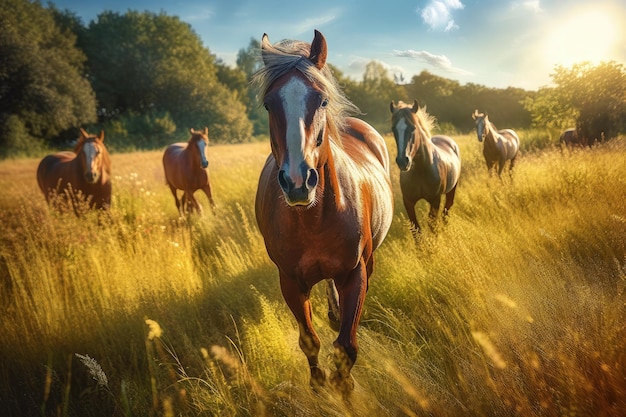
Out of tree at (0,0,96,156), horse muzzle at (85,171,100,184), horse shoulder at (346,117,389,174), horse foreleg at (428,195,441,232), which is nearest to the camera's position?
horse shoulder at (346,117,389,174)

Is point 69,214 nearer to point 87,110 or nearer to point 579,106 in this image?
point 579,106

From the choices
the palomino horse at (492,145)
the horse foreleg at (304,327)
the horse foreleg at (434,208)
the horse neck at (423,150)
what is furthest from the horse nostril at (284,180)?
the palomino horse at (492,145)

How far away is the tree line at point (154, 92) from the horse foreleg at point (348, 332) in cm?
471

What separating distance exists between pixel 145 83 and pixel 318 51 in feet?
115

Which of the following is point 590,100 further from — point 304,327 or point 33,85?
point 33,85

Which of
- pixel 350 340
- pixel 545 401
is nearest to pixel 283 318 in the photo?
pixel 350 340

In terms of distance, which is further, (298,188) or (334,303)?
(334,303)

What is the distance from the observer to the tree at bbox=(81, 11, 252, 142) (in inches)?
1227

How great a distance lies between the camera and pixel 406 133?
3.79m

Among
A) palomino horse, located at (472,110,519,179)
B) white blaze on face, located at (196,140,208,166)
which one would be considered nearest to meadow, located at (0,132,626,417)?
white blaze on face, located at (196,140,208,166)

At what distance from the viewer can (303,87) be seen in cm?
141

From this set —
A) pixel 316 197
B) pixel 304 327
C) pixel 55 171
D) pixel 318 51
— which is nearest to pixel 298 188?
pixel 316 197

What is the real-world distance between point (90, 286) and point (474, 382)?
11.9 ft

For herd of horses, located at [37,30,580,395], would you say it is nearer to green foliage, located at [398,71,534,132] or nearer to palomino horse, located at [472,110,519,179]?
palomino horse, located at [472,110,519,179]
